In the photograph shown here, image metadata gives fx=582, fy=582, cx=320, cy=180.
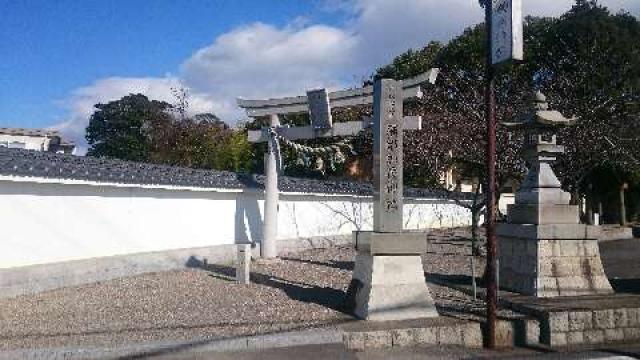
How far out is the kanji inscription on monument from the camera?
9406 millimetres

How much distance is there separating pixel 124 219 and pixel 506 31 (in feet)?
31.4

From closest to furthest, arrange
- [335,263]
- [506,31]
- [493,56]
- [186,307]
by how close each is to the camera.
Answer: [506,31] < [493,56] < [186,307] < [335,263]

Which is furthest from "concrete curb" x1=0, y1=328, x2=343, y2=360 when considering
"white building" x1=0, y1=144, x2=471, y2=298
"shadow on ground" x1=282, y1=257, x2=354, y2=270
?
"shadow on ground" x1=282, y1=257, x2=354, y2=270

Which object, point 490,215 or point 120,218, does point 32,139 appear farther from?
point 490,215

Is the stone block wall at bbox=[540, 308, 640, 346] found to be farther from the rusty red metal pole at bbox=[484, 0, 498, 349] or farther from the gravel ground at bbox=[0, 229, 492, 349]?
the gravel ground at bbox=[0, 229, 492, 349]

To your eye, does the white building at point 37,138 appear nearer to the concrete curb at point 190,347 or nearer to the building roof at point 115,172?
the building roof at point 115,172

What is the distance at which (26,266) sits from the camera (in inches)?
440

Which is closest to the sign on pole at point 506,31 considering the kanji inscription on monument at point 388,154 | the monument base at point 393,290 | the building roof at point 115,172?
the kanji inscription on monument at point 388,154

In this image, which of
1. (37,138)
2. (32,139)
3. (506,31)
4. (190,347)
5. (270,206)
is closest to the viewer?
(190,347)

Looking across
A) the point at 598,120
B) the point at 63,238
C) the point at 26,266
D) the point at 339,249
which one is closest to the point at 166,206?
the point at 63,238

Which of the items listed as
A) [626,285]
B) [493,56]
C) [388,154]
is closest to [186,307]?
[388,154]

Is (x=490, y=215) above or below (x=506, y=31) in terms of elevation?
below

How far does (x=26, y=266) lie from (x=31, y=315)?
7.98 feet

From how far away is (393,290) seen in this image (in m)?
9.16
